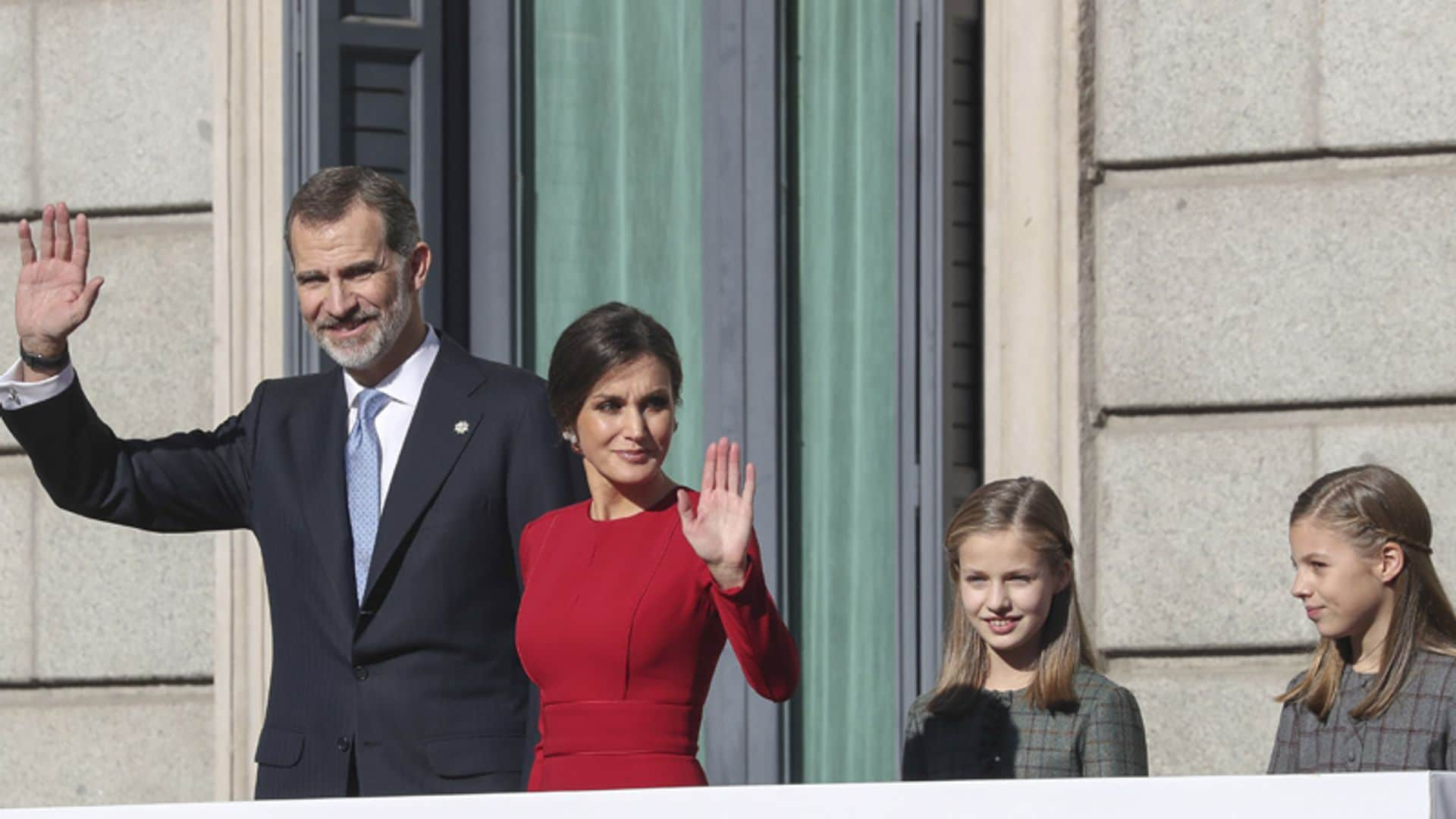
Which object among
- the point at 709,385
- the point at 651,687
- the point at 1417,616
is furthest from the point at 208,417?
the point at 1417,616

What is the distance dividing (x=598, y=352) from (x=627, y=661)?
1.78ft

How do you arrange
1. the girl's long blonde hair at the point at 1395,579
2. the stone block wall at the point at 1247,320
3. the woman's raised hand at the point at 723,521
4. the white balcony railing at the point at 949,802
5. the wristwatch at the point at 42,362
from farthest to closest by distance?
the stone block wall at the point at 1247,320, the wristwatch at the point at 42,362, the girl's long blonde hair at the point at 1395,579, the woman's raised hand at the point at 723,521, the white balcony railing at the point at 949,802

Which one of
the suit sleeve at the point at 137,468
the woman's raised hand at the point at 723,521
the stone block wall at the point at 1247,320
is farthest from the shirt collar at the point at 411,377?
the stone block wall at the point at 1247,320

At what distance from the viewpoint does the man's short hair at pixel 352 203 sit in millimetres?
5062

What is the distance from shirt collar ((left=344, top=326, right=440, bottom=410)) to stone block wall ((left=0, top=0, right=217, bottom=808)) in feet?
8.16

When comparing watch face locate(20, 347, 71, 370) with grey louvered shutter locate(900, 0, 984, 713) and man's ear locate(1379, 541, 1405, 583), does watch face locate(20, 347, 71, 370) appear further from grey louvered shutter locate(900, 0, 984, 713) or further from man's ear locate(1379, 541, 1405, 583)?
grey louvered shutter locate(900, 0, 984, 713)

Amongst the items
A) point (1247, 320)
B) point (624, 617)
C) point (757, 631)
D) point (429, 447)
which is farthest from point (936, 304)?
point (757, 631)

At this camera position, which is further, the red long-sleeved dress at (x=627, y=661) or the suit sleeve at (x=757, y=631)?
the red long-sleeved dress at (x=627, y=661)

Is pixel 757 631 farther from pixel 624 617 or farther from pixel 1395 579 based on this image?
pixel 1395 579

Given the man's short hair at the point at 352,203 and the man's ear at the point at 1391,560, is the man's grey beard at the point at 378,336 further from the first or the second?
the man's ear at the point at 1391,560

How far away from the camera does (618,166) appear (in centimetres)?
756

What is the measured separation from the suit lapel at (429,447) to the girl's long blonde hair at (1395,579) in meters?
1.59

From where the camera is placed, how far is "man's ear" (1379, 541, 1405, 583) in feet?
16.5

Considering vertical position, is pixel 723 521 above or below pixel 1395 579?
above
